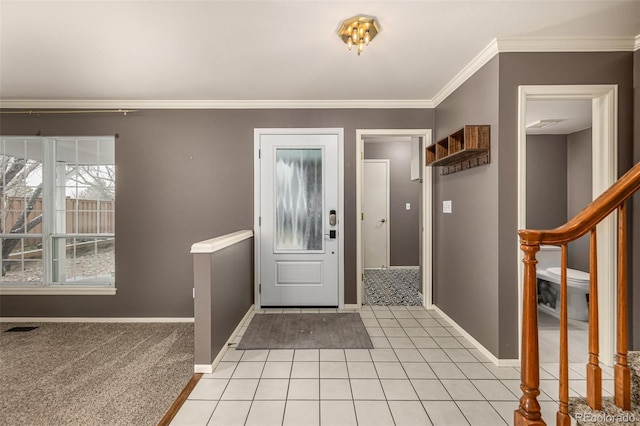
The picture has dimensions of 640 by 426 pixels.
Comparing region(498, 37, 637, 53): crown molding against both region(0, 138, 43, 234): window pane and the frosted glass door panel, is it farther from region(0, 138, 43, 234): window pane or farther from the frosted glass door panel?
region(0, 138, 43, 234): window pane

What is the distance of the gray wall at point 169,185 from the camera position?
349 centimetres

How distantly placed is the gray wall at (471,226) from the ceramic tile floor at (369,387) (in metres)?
0.35

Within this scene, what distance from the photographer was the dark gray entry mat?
270 cm

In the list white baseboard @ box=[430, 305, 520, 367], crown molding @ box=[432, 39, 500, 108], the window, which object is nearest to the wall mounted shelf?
crown molding @ box=[432, 39, 500, 108]

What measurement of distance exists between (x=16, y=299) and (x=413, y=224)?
19.3 ft

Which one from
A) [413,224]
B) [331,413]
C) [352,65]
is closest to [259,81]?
[352,65]

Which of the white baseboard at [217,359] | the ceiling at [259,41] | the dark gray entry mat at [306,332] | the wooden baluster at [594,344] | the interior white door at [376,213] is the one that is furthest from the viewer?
the interior white door at [376,213]

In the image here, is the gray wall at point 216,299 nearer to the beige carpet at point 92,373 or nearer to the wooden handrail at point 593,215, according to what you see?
the beige carpet at point 92,373

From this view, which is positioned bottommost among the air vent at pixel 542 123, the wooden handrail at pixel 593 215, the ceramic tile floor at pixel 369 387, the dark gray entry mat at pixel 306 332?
the ceramic tile floor at pixel 369 387

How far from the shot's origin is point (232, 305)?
2.84 metres

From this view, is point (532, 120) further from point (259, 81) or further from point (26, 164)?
point (26, 164)

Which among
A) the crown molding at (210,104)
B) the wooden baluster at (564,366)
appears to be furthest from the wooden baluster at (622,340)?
the crown molding at (210,104)

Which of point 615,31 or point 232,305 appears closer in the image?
point 615,31

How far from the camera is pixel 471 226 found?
2756 millimetres
